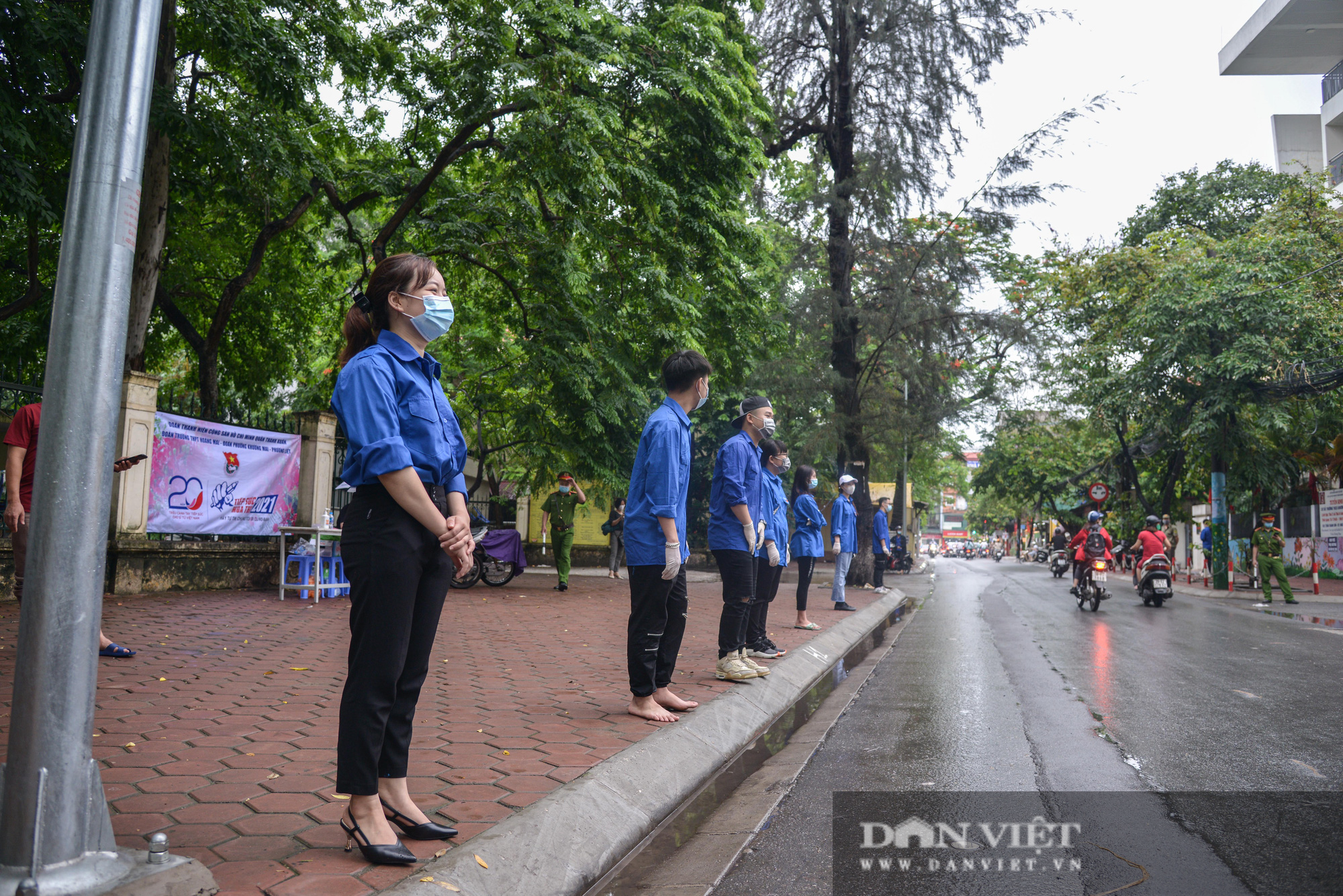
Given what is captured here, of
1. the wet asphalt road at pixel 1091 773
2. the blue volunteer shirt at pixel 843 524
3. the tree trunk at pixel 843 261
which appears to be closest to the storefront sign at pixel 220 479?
the blue volunteer shirt at pixel 843 524

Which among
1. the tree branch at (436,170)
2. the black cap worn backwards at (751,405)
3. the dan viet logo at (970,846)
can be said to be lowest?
the dan viet logo at (970,846)

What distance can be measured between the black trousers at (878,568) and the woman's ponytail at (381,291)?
16.5m

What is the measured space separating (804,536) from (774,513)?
2.54 metres

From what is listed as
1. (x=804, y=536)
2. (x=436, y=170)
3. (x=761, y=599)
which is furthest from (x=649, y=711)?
(x=436, y=170)

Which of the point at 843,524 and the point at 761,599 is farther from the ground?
the point at 843,524

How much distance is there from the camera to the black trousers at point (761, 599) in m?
7.71

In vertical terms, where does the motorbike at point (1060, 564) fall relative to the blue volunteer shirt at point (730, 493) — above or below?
below

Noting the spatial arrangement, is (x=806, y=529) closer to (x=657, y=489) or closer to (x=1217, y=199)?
(x=657, y=489)

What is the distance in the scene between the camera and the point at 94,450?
2.40m

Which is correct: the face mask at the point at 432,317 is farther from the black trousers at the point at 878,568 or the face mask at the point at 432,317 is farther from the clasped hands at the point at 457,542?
the black trousers at the point at 878,568

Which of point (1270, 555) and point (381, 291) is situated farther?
point (1270, 555)

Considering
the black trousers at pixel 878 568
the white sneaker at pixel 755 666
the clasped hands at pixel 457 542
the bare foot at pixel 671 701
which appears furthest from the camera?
the black trousers at pixel 878 568

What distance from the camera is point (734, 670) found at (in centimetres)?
635

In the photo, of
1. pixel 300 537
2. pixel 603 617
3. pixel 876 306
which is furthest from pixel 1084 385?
pixel 300 537
